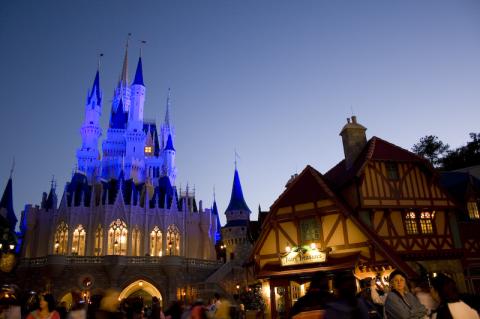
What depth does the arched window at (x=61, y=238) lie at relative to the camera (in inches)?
1572

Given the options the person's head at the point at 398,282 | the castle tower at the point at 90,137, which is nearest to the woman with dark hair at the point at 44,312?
the person's head at the point at 398,282

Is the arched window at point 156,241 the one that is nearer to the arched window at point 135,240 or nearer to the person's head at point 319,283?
the arched window at point 135,240

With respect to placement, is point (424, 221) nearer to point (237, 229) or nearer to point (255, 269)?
point (255, 269)

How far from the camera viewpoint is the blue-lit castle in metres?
35.1

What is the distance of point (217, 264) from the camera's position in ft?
Result: 133

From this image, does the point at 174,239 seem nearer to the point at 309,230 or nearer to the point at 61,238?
the point at 61,238

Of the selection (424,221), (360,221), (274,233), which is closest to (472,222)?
(424,221)

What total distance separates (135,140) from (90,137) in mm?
6330

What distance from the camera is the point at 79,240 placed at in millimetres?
40469

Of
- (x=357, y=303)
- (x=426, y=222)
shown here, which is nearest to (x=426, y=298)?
(x=357, y=303)

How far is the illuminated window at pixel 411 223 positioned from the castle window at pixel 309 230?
4.35 meters

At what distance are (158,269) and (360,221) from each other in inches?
929

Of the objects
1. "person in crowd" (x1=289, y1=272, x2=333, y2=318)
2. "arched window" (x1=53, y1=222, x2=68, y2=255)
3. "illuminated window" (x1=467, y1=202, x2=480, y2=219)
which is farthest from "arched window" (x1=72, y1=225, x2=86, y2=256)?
"person in crowd" (x1=289, y1=272, x2=333, y2=318)

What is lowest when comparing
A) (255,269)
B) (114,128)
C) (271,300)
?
(271,300)
